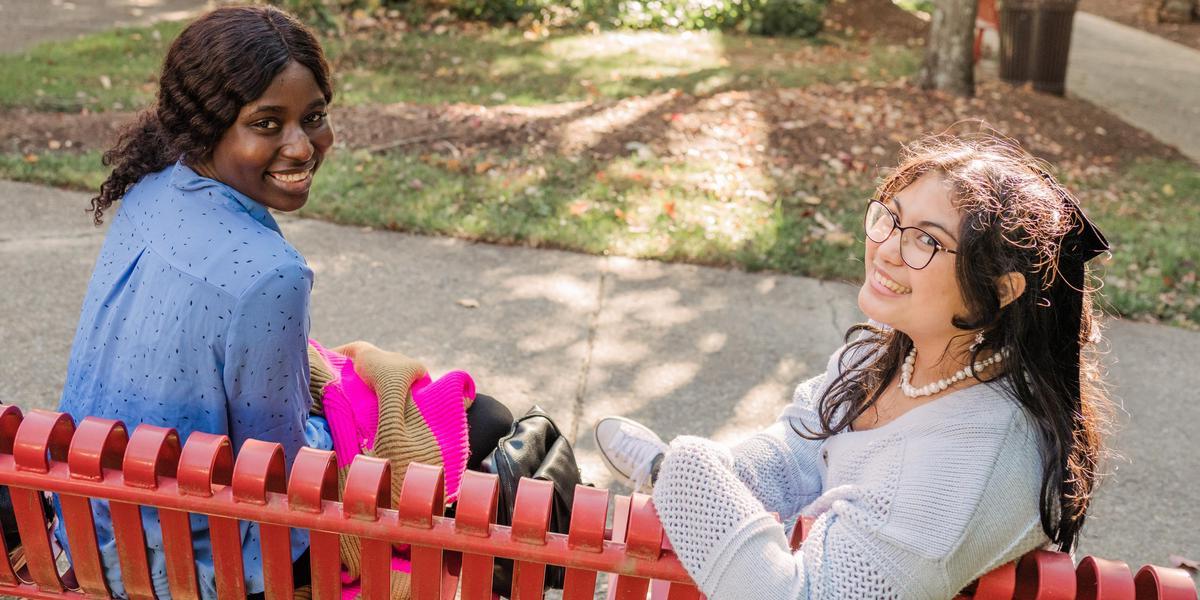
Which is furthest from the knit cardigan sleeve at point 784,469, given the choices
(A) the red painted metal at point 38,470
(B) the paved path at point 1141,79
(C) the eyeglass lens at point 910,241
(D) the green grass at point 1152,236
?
(B) the paved path at point 1141,79

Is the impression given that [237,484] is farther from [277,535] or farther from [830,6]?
[830,6]

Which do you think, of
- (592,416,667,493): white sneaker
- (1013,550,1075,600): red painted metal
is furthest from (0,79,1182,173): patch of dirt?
(1013,550,1075,600): red painted metal

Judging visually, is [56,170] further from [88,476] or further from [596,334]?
[88,476]

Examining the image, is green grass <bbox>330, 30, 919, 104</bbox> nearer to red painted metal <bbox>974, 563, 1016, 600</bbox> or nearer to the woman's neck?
the woman's neck

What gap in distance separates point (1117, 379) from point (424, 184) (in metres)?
3.49

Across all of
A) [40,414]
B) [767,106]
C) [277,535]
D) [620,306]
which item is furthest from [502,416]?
[767,106]

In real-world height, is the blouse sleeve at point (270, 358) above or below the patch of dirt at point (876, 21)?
above

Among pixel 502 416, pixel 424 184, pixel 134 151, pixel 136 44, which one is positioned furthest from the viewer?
pixel 136 44

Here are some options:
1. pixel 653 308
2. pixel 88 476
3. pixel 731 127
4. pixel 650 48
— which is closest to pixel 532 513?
pixel 88 476

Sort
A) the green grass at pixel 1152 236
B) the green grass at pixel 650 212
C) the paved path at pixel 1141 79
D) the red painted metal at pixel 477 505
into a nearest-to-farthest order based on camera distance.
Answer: the red painted metal at pixel 477 505 → the green grass at pixel 1152 236 → the green grass at pixel 650 212 → the paved path at pixel 1141 79

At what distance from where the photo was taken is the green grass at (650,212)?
5.06 m

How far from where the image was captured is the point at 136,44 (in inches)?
355

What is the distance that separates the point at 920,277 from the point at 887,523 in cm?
44

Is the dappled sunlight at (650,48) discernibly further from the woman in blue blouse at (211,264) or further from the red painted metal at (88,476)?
the red painted metal at (88,476)
